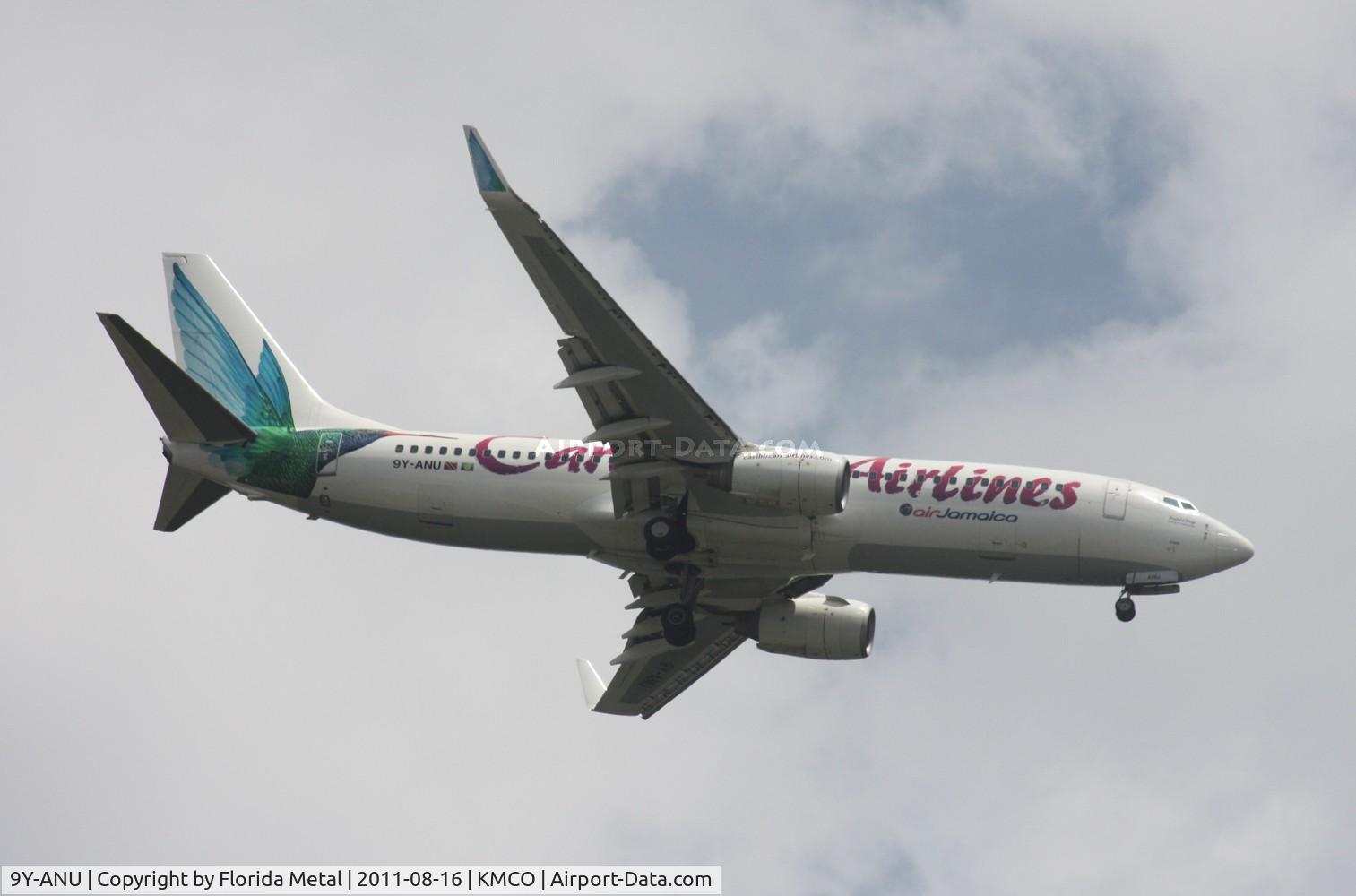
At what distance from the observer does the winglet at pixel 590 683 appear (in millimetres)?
66812

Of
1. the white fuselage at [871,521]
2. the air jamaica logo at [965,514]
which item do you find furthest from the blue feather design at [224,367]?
the air jamaica logo at [965,514]

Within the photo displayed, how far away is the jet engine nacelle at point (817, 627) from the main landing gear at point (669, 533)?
6.73 metres

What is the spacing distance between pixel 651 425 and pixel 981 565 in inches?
409

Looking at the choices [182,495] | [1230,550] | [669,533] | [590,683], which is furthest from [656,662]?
[1230,550]

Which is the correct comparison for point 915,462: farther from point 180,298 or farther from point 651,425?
point 180,298

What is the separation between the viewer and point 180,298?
64.5 meters

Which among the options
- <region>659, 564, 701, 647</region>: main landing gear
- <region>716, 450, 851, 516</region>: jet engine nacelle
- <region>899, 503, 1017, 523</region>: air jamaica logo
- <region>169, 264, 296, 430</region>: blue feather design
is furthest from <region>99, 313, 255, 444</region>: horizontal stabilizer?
<region>899, 503, 1017, 523</region>: air jamaica logo

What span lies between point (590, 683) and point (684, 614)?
11.6 m

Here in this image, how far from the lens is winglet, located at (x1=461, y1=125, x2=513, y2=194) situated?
45.1 meters

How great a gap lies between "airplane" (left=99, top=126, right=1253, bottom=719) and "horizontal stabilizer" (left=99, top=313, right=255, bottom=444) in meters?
0.06

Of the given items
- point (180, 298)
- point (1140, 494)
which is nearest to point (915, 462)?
point (1140, 494)

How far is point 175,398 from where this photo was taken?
56625mm

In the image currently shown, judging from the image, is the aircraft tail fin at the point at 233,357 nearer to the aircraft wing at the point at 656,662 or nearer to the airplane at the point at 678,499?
the airplane at the point at 678,499

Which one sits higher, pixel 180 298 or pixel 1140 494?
pixel 180 298
